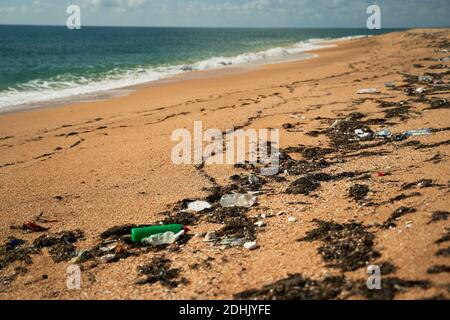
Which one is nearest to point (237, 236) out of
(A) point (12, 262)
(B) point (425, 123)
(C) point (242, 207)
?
(C) point (242, 207)

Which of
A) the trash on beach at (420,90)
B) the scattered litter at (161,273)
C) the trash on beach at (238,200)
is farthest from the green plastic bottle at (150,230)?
the trash on beach at (420,90)

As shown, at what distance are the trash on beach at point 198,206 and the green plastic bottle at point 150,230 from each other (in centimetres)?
60

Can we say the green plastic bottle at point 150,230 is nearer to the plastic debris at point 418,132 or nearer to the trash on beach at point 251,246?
the trash on beach at point 251,246

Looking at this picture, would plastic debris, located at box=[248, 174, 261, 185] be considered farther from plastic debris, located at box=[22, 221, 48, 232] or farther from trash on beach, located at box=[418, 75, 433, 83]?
trash on beach, located at box=[418, 75, 433, 83]

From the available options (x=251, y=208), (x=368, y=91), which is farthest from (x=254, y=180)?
(x=368, y=91)

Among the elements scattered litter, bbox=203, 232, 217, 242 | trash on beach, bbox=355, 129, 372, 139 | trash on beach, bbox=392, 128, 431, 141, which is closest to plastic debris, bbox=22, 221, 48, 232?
scattered litter, bbox=203, 232, 217, 242

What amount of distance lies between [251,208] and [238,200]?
1.04ft

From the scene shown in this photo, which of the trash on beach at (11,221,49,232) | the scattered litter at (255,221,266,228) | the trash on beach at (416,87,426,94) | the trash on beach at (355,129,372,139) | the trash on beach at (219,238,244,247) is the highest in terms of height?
the trash on beach at (416,87,426,94)

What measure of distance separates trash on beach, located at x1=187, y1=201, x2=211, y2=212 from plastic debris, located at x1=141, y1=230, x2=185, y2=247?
807 millimetres

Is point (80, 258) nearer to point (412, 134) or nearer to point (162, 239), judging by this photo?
point (162, 239)

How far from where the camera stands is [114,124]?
35.3 ft

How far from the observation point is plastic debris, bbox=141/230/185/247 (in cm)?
468
